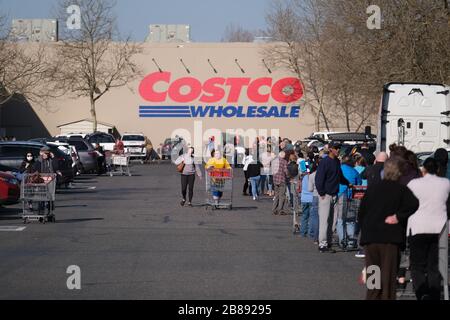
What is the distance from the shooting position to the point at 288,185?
25156mm

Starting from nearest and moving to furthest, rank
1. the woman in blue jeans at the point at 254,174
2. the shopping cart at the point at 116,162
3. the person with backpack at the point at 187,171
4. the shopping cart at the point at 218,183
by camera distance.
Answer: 1. the shopping cart at the point at 218,183
2. the person with backpack at the point at 187,171
3. the woman in blue jeans at the point at 254,174
4. the shopping cart at the point at 116,162

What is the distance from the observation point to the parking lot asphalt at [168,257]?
40.5 feet

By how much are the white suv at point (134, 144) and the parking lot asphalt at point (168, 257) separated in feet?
105

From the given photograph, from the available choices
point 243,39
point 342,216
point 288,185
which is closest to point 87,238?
point 342,216

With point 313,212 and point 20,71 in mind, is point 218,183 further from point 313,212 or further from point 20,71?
point 20,71

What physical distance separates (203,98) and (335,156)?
48.9 meters

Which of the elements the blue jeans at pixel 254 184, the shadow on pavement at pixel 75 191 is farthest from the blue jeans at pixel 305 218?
the shadow on pavement at pixel 75 191

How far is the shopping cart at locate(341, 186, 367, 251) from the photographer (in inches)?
659

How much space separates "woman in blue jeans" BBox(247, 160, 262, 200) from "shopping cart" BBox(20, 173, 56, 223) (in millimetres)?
9629

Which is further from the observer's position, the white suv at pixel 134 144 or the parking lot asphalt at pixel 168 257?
the white suv at pixel 134 144

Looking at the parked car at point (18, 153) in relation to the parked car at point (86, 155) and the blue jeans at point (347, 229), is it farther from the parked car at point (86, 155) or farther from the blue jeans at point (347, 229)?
the blue jeans at point (347, 229)
